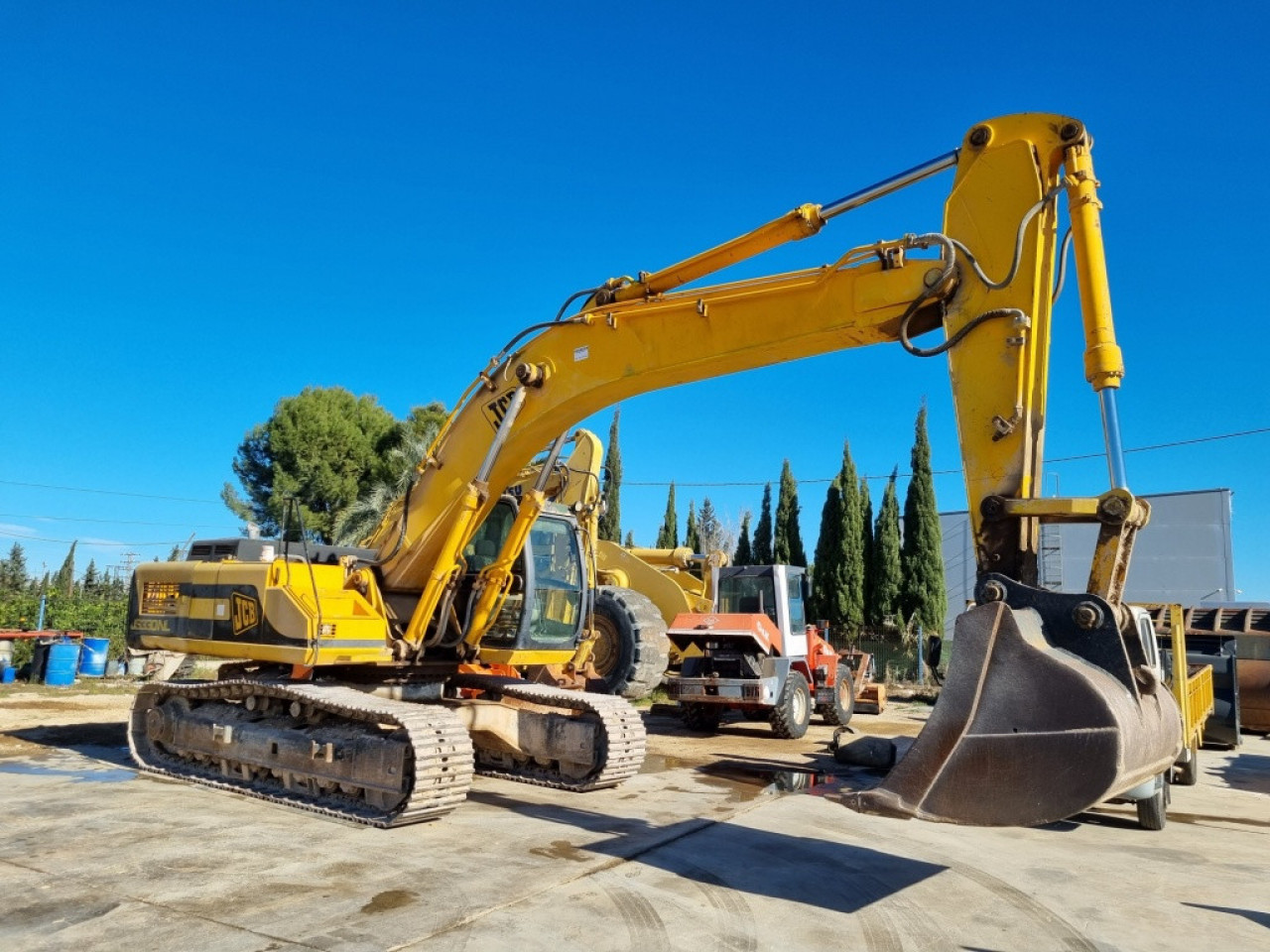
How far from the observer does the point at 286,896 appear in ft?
16.1

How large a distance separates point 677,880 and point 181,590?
19.0 feet

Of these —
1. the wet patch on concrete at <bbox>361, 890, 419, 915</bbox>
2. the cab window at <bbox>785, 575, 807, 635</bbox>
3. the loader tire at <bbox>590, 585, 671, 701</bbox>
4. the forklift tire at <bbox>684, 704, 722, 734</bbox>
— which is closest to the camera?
the wet patch on concrete at <bbox>361, 890, 419, 915</bbox>

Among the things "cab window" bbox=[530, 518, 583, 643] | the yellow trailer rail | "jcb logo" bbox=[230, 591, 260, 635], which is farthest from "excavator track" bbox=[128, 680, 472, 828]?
the yellow trailer rail

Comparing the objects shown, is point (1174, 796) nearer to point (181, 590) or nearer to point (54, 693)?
point (181, 590)

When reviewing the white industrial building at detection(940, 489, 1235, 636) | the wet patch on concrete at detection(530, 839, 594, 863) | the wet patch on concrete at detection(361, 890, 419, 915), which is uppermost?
the white industrial building at detection(940, 489, 1235, 636)

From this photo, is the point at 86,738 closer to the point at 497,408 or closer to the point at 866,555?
the point at 497,408

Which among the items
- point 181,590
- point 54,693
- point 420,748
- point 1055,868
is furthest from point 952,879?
point 54,693

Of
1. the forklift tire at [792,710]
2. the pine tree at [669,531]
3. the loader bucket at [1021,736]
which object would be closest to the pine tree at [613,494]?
Answer: the pine tree at [669,531]

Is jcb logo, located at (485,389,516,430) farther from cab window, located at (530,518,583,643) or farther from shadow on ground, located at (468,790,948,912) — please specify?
shadow on ground, located at (468,790,948,912)

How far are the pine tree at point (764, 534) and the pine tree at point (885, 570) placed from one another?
5031 mm

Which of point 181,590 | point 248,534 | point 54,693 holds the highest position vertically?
point 248,534

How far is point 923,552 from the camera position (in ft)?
97.9

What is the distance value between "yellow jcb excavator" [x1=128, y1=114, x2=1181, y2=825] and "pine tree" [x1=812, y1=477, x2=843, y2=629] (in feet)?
75.2

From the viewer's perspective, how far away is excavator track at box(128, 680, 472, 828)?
6.62 meters
